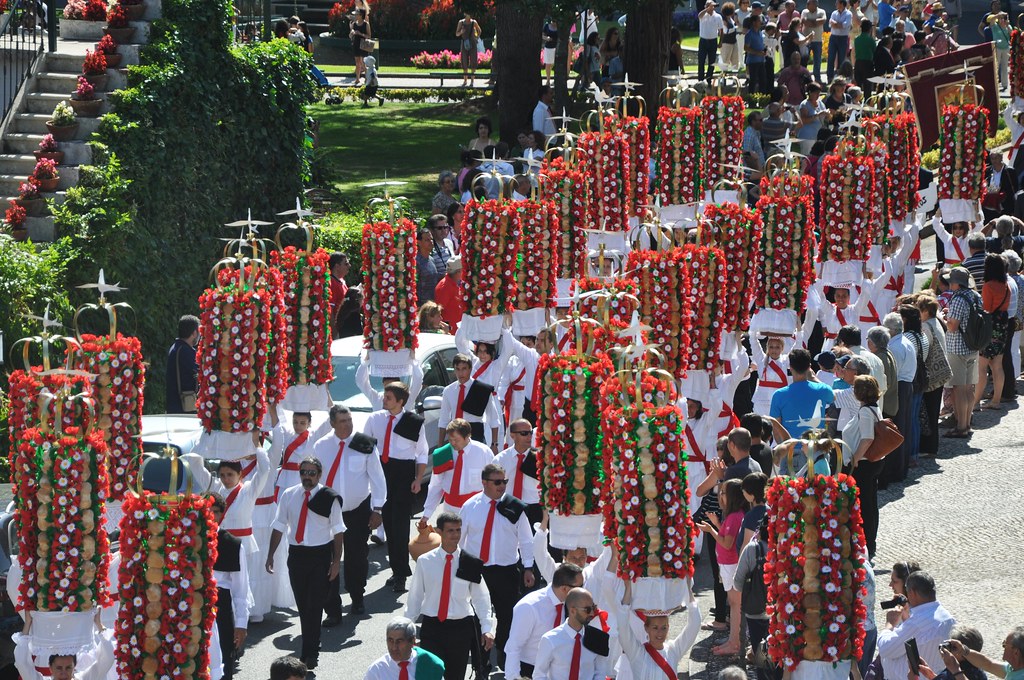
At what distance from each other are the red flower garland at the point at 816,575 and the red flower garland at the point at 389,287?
6.01m

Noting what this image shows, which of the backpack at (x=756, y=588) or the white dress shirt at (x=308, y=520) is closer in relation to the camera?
the backpack at (x=756, y=588)

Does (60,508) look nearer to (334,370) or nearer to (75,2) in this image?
(334,370)

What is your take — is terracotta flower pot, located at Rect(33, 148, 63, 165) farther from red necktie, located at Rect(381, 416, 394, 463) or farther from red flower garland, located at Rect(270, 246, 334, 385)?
red necktie, located at Rect(381, 416, 394, 463)

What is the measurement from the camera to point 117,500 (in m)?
12.7

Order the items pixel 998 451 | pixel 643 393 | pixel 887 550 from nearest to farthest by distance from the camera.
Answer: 1. pixel 643 393
2. pixel 887 550
3. pixel 998 451

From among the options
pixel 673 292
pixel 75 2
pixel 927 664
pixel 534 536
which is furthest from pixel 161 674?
pixel 75 2

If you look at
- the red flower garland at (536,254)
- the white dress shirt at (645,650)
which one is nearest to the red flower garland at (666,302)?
the red flower garland at (536,254)

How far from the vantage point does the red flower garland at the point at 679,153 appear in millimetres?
19797

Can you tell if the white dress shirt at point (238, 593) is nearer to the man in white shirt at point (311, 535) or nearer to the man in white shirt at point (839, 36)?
the man in white shirt at point (311, 535)

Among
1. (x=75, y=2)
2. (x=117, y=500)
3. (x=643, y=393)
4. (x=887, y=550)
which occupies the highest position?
(x=75, y=2)

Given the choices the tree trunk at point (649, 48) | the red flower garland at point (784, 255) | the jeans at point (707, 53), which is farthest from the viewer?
the jeans at point (707, 53)

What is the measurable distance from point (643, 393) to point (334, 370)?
19.0ft

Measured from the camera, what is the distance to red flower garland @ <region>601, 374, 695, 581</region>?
11023 millimetres

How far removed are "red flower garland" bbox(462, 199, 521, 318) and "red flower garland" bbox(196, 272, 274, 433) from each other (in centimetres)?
313
